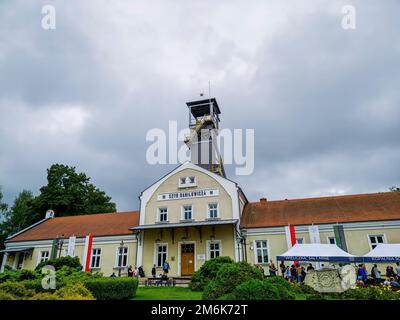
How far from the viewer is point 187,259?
2377cm

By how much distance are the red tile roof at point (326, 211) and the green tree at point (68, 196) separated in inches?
1045

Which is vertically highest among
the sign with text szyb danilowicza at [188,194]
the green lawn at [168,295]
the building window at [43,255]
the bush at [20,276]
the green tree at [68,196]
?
the green tree at [68,196]

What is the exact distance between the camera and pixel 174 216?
25.3 m

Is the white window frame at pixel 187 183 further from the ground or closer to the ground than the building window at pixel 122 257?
further from the ground

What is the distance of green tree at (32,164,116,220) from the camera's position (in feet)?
134

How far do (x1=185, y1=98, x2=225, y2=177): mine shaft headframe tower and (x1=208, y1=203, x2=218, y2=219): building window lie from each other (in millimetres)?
7060

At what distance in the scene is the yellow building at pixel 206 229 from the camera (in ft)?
72.4

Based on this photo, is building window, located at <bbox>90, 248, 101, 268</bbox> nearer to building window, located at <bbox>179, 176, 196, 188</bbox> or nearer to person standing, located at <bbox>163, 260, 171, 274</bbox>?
person standing, located at <bbox>163, 260, 171, 274</bbox>

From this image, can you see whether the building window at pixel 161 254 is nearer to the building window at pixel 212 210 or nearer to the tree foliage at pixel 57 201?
the building window at pixel 212 210

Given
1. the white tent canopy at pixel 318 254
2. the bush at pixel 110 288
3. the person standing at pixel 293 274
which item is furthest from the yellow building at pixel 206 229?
the bush at pixel 110 288

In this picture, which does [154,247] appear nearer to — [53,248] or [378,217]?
[53,248]
